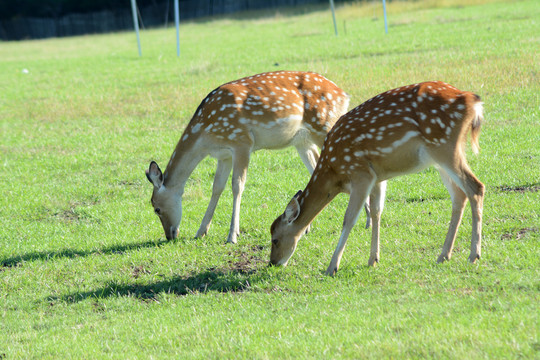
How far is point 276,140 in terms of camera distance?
7.55 meters

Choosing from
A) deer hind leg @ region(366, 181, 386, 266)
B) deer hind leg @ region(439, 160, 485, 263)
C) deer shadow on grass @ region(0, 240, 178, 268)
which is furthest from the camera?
deer shadow on grass @ region(0, 240, 178, 268)

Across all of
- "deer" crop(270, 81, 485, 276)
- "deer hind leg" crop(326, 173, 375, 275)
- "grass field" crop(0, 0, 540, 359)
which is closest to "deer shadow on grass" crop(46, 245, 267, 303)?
"grass field" crop(0, 0, 540, 359)

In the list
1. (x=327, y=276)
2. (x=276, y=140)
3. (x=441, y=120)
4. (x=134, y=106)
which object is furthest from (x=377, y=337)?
(x=134, y=106)

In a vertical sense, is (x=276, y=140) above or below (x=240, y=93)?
below

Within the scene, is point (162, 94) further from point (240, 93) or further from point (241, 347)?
point (241, 347)

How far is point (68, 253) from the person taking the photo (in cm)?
728

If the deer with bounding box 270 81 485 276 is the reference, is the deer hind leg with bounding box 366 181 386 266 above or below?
below

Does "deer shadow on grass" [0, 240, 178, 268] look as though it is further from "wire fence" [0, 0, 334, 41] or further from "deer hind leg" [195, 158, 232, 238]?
"wire fence" [0, 0, 334, 41]

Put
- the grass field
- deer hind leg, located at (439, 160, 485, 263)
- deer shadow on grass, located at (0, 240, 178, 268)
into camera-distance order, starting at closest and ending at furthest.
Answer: the grass field, deer hind leg, located at (439, 160, 485, 263), deer shadow on grass, located at (0, 240, 178, 268)

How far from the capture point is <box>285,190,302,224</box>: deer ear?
588 cm

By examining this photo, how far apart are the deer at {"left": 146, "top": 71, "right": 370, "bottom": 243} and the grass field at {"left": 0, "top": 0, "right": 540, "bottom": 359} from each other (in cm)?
46

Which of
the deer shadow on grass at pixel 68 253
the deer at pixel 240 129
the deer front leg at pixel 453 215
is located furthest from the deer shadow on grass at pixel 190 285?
the deer front leg at pixel 453 215

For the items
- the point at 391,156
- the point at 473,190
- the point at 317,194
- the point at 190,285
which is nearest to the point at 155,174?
the point at 190,285

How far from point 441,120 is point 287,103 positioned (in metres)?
2.38
